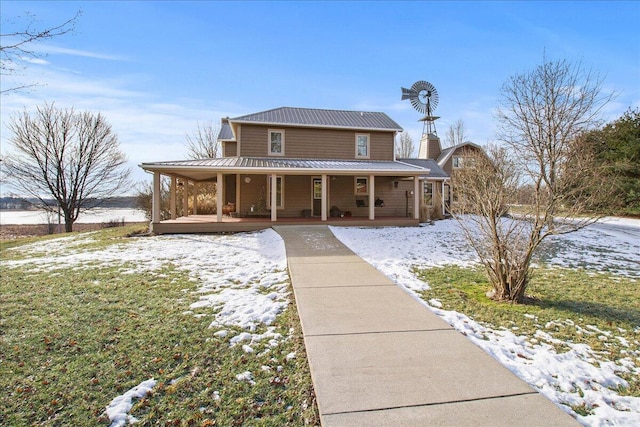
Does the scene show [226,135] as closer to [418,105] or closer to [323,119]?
[323,119]

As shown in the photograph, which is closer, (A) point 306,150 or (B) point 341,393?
(B) point 341,393

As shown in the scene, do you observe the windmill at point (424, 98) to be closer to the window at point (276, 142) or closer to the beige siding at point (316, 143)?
the beige siding at point (316, 143)

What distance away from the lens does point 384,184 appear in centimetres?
1814

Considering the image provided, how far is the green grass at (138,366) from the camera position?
2627mm

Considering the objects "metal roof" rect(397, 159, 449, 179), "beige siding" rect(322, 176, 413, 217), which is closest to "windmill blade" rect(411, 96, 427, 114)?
"metal roof" rect(397, 159, 449, 179)

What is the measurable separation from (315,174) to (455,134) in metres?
35.8

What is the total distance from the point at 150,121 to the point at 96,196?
11.7 meters

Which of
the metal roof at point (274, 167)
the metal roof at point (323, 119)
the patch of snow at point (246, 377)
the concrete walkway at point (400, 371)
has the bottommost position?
A: the patch of snow at point (246, 377)

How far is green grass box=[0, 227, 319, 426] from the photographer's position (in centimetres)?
263

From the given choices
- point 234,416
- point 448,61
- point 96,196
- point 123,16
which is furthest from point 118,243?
point 96,196

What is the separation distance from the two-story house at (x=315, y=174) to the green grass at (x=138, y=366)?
10130 mm

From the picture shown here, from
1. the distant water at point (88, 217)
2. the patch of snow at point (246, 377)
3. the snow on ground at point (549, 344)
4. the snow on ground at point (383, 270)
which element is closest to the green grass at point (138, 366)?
the patch of snow at point (246, 377)

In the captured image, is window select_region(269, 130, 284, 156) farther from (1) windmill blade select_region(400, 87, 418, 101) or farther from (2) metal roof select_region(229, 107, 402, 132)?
(1) windmill blade select_region(400, 87, 418, 101)

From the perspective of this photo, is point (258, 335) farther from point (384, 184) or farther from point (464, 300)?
point (384, 184)
